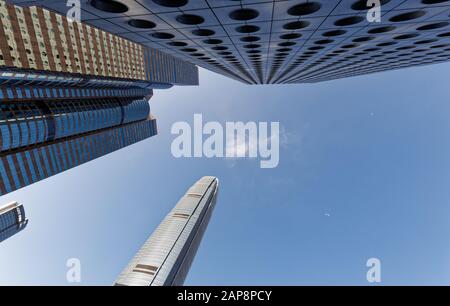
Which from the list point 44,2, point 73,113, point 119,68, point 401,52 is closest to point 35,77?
point 73,113

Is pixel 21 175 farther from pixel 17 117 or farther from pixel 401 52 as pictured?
pixel 401 52

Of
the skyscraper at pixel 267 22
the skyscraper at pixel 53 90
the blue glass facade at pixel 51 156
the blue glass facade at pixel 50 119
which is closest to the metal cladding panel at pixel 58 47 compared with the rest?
the skyscraper at pixel 53 90

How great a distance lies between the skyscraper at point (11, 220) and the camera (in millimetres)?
156500

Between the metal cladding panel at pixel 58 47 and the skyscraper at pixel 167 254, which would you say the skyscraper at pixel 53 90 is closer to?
the metal cladding panel at pixel 58 47

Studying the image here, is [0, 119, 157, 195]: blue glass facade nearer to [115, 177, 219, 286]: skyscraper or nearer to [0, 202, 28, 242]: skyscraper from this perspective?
[115, 177, 219, 286]: skyscraper

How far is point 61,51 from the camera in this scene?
93812 mm

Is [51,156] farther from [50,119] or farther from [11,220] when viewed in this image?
[11,220]

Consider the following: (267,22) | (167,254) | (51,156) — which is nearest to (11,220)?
(51,156)

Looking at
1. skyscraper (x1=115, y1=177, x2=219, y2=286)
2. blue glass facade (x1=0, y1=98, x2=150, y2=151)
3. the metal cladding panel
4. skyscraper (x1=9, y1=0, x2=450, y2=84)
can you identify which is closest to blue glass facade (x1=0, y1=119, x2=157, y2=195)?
blue glass facade (x1=0, y1=98, x2=150, y2=151)

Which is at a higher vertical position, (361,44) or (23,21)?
(23,21)

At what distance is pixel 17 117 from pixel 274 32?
4006 inches

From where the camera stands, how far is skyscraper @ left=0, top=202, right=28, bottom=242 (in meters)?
156

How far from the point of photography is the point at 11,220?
543 ft

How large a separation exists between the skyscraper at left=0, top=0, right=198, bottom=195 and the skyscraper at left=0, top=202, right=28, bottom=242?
3015 inches
